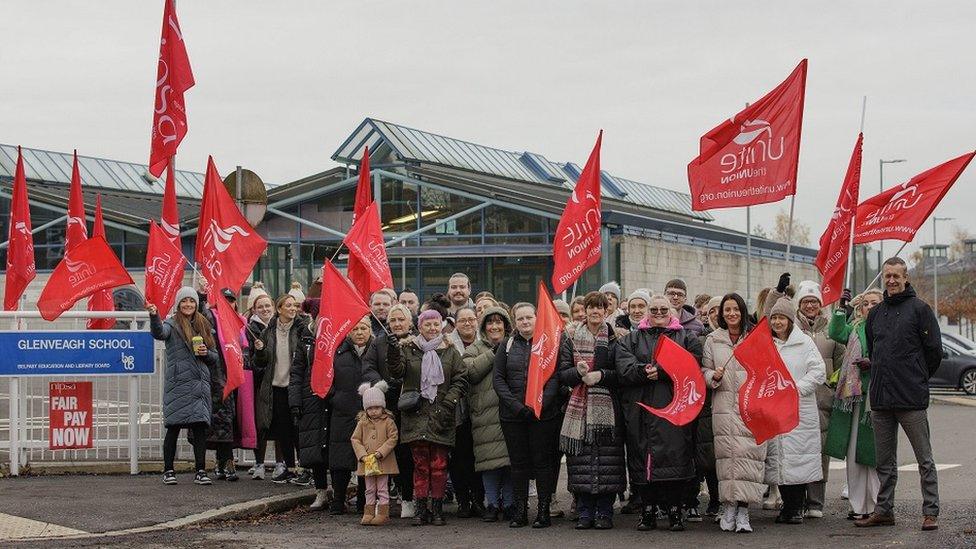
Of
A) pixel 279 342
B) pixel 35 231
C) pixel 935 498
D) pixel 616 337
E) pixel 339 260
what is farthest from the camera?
pixel 35 231

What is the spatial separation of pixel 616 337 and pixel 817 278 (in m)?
41.9

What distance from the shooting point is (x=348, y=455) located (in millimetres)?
12148

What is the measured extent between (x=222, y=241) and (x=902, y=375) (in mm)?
7134

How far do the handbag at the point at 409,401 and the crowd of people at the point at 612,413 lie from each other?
22mm

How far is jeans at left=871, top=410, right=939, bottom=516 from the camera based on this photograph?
35.0 feet

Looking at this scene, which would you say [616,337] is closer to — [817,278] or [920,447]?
[920,447]

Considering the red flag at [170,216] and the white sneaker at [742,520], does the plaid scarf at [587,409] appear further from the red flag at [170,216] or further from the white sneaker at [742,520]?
the red flag at [170,216]

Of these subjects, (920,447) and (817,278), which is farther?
(817,278)

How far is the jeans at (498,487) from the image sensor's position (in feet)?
38.9

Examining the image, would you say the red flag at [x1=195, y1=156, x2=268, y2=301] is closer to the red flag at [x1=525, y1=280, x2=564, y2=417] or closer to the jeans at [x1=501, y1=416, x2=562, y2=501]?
the jeans at [x1=501, y1=416, x2=562, y2=501]

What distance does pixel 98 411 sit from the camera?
14.4 m

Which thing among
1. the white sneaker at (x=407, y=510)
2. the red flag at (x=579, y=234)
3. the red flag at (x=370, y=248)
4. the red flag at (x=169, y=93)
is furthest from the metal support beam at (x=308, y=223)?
the white sneaker at (x=407, y=510)

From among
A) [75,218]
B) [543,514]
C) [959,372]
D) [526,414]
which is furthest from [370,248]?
[959,372]

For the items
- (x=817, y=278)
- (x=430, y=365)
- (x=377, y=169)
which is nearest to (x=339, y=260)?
(x=377, y=169)
